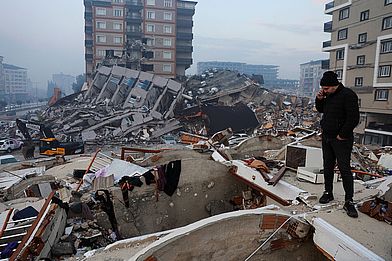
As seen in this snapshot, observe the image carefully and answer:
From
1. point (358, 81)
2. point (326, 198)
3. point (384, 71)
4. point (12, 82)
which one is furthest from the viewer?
point (12, 82)

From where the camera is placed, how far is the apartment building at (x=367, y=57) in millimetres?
25562

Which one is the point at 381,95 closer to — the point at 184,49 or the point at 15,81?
the point at 184,49

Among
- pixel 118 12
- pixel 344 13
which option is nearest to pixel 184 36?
pixel 118 12

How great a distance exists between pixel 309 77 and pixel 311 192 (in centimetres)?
10884

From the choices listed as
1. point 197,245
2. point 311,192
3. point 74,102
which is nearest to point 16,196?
point 197,245

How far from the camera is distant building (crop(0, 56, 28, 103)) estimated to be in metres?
91.0

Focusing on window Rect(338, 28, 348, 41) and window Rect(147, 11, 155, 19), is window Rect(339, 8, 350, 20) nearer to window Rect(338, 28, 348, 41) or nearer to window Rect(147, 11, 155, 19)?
window Rect(338, 28, 348, 41)

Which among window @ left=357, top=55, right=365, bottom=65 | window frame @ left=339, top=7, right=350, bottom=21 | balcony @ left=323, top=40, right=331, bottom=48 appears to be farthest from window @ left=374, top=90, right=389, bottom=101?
window frame @ left=339, top=7, right=350, bottom=21

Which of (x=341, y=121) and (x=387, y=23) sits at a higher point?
(x=387, y=23)

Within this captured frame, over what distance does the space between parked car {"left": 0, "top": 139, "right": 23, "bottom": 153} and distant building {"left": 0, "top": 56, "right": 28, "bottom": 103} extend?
71.9 meters

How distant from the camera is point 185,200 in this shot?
7.14 meters

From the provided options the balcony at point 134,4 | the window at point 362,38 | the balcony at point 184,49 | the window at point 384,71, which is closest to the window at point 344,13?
the window at point 362,38

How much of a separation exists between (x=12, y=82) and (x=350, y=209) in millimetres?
123753

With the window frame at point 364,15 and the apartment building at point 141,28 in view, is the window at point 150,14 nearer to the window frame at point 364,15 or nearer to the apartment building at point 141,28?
the apartment building at point 141,28
